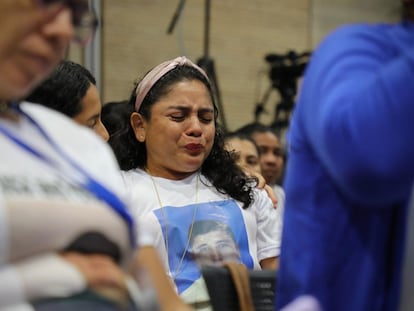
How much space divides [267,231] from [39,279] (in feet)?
4.43

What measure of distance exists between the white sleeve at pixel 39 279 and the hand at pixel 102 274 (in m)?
0.01

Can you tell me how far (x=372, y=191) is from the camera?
1003 mm

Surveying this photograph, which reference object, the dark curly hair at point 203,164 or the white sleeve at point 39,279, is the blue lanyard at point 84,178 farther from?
the dark curly hair at point 203,164

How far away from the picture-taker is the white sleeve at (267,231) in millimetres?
2193

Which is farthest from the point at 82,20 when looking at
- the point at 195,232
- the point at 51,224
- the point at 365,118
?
the point at 195,232

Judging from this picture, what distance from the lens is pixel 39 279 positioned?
0.92 m

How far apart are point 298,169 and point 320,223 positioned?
81 millimetres

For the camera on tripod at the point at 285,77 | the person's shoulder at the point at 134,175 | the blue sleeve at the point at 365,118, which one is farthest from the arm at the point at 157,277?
the camera on tripod at the point at 285,77

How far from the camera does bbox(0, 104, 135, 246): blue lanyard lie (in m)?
1.02

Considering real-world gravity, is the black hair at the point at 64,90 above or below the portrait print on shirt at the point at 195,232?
above

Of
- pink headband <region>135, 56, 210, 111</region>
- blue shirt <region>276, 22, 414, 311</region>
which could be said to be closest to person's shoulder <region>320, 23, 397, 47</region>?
blue shirt <region>276, 22, 414, 311</region>

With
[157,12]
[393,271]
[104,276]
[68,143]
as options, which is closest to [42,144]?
[68,143]

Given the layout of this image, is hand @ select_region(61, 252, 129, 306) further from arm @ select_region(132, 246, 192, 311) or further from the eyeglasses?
the eyeglasses

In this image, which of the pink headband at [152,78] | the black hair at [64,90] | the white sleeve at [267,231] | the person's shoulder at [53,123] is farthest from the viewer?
the pink headband at [152,78]
